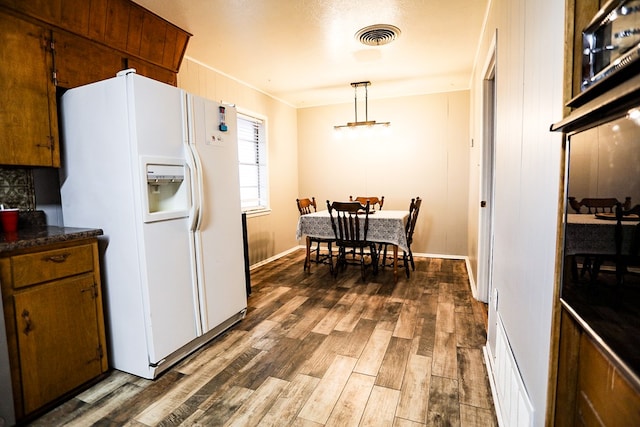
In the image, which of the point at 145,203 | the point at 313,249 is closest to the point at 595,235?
the point at 145,203

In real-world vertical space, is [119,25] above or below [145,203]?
above

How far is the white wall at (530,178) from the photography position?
95 centimetres

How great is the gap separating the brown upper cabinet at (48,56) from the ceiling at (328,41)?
32cm

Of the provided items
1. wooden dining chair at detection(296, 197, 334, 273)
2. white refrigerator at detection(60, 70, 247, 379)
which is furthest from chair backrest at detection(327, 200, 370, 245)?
white refrigerator at detection(60, 70, 247, 379)

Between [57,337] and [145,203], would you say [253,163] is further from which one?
[57,337]

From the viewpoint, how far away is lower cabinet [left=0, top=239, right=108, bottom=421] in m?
1.64

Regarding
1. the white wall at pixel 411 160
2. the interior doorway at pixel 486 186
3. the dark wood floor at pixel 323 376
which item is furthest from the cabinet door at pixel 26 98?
the white wall at pixel 411 160

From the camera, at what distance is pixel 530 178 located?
1.22 metres

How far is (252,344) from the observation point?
8.05 feet

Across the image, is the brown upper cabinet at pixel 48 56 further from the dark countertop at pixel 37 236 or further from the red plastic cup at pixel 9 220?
the dark countertop at pixel 37 236

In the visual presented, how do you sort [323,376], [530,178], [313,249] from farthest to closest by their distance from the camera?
[313,249] → [323,376] → [530,178]

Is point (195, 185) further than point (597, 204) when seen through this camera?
Yes

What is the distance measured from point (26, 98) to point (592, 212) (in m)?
2.69

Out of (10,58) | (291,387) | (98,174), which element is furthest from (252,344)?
(10,58)
